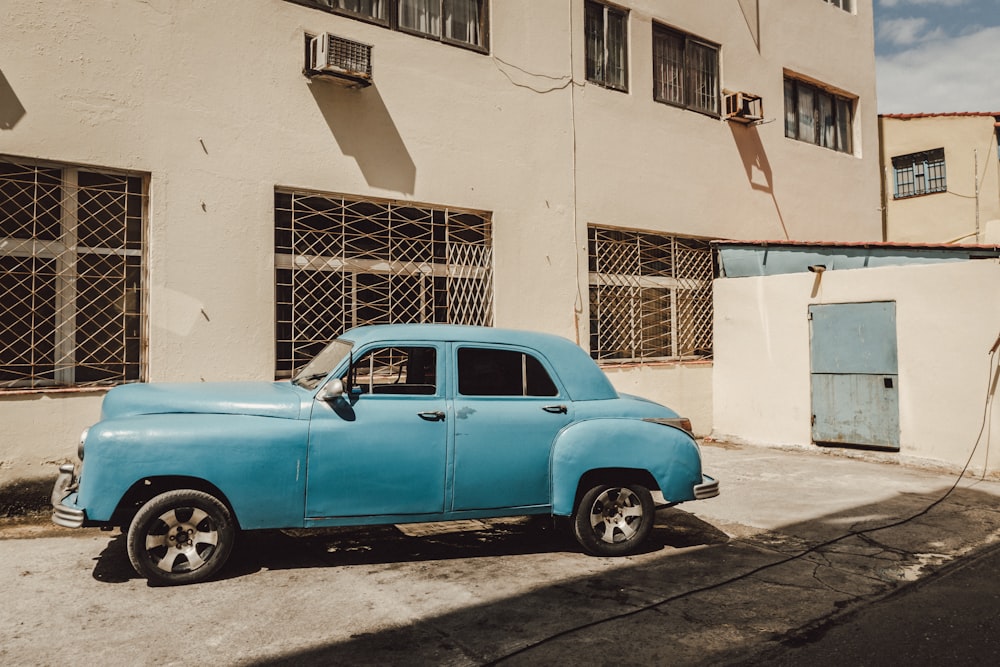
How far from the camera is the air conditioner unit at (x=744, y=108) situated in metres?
12.3

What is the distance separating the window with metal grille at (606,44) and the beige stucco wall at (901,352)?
3.63m

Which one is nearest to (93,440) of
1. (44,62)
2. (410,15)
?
(44,62)

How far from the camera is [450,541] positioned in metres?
6.18

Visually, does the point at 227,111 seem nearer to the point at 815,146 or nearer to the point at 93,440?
the point at 93,440

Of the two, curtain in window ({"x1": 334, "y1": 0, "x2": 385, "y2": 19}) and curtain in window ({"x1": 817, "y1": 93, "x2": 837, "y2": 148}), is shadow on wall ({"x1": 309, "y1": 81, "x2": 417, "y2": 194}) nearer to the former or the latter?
curtain in window ({"x1": 334, "y1": 0, "x2": 385, "y2": 19})

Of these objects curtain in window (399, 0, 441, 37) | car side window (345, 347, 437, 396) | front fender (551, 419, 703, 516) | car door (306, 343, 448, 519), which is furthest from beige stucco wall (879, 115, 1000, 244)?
car door (306, 343, 448, 519)

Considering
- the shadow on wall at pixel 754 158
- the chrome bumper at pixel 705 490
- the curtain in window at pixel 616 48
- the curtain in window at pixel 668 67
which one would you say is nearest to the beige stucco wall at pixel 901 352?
the shadow on wall at pixel 754 158

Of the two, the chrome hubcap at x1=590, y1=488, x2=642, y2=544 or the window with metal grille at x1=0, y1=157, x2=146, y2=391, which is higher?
the window with metal grille at x1=0, y1=157, x2=146, y2=391

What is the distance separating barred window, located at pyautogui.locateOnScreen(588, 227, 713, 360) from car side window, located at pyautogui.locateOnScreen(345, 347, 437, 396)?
17.3 ft

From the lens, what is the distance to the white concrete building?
267 inches

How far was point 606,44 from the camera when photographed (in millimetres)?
11094

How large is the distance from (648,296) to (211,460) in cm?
793

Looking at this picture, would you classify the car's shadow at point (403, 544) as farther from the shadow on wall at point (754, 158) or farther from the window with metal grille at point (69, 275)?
the shadow on wall at point (754, 158)

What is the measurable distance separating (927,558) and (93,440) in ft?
19.6
